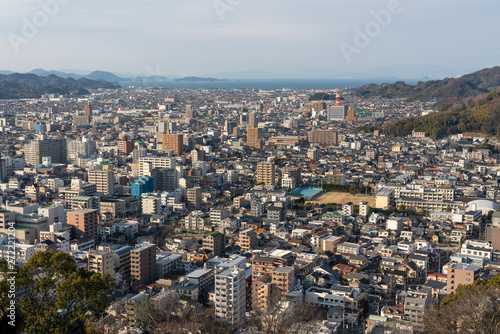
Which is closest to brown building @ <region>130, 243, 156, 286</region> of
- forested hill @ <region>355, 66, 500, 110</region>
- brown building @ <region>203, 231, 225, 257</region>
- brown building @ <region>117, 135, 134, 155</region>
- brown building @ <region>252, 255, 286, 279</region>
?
brown building @ <region>203, 231, 225, 257</region>

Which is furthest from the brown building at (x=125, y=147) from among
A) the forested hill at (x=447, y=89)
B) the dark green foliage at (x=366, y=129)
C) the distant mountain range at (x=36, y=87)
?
the distant mountain range at (x=36, y=87)

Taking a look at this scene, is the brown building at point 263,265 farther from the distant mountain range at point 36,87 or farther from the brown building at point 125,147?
the distant mountain range at point 36,87

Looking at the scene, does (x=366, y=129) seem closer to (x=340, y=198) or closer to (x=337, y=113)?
(x=337, y=113)

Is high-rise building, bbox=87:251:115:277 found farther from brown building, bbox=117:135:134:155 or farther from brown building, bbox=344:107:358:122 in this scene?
brown building, bbox=344:107:358:122

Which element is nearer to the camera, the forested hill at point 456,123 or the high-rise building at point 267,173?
the high-rise building at point 267,173

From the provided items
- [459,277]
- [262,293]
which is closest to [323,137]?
[459,277]
